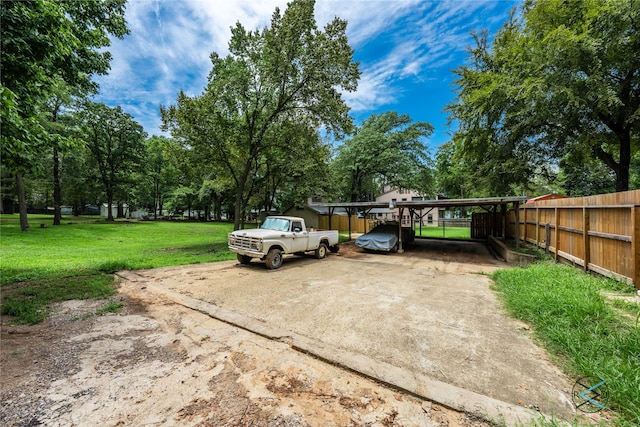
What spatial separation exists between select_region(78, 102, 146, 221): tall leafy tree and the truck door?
2718 centimetres

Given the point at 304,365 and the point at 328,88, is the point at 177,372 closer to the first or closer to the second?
the point at 304,365

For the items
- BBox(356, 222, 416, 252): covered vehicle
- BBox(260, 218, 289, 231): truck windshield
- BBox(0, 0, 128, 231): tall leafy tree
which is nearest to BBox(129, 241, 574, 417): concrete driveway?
BBox(260, 218, 289, 231): truck windshield

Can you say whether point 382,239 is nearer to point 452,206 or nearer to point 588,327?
point 452,206

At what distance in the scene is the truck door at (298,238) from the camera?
30.2 feet

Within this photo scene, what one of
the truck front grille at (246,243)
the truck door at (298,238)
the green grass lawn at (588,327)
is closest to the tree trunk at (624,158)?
the green grass lawn at (588,327)

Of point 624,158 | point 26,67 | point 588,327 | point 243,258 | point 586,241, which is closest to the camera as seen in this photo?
point 588,327

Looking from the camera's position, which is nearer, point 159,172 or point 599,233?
point 599,233

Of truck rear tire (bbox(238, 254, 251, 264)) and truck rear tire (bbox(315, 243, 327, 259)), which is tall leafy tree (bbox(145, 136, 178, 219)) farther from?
truck rear tire (bbox(315, 243, 327, 259))

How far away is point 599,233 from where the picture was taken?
5.45m

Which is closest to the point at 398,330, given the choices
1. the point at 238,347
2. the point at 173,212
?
the point at 238,347

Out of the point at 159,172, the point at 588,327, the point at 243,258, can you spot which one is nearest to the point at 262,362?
the point at 588,327

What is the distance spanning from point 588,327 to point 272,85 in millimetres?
13419

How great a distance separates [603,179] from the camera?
25.3 metres

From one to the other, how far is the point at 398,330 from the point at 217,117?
13197 millimetres
